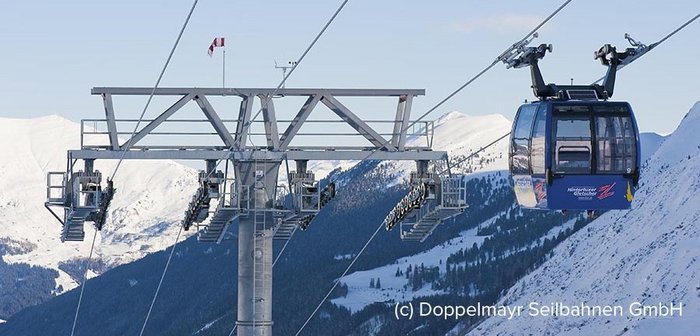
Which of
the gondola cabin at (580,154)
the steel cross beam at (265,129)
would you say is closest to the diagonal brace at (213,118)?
the steel cross beam at (265,129)

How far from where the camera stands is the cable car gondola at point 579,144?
143ft

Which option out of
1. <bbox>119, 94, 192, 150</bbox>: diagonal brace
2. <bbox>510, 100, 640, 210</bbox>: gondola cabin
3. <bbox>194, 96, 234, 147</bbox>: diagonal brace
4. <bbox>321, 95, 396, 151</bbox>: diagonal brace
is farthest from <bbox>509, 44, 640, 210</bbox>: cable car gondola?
<bbox>119, 94, 192, 150</bbox>: diagonal brace

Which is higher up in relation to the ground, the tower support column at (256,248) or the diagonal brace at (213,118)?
the diagonal brace at (213,118)

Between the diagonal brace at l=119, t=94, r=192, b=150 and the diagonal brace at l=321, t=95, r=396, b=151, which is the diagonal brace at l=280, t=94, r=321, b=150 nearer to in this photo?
the diagonal brace at l=321, t=95, r=396, b=151

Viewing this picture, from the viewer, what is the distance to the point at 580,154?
1732 inches

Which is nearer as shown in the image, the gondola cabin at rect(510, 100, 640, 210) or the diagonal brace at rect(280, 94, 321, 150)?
the diagonal brace at rect(280, 94, 321, 150)

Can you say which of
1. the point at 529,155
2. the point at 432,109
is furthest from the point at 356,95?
the point at 529,155

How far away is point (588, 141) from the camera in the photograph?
44.3 metres

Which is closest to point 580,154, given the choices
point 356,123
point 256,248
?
point 356,123

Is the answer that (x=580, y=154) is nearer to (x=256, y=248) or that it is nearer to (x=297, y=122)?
(x=297, y=122)

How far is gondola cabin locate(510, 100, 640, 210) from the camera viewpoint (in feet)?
143

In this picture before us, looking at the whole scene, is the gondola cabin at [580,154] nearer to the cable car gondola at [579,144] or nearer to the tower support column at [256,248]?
the cable car gondola at [579,144]

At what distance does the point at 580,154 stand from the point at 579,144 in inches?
10.8

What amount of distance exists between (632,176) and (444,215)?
Result: 16.4ft
